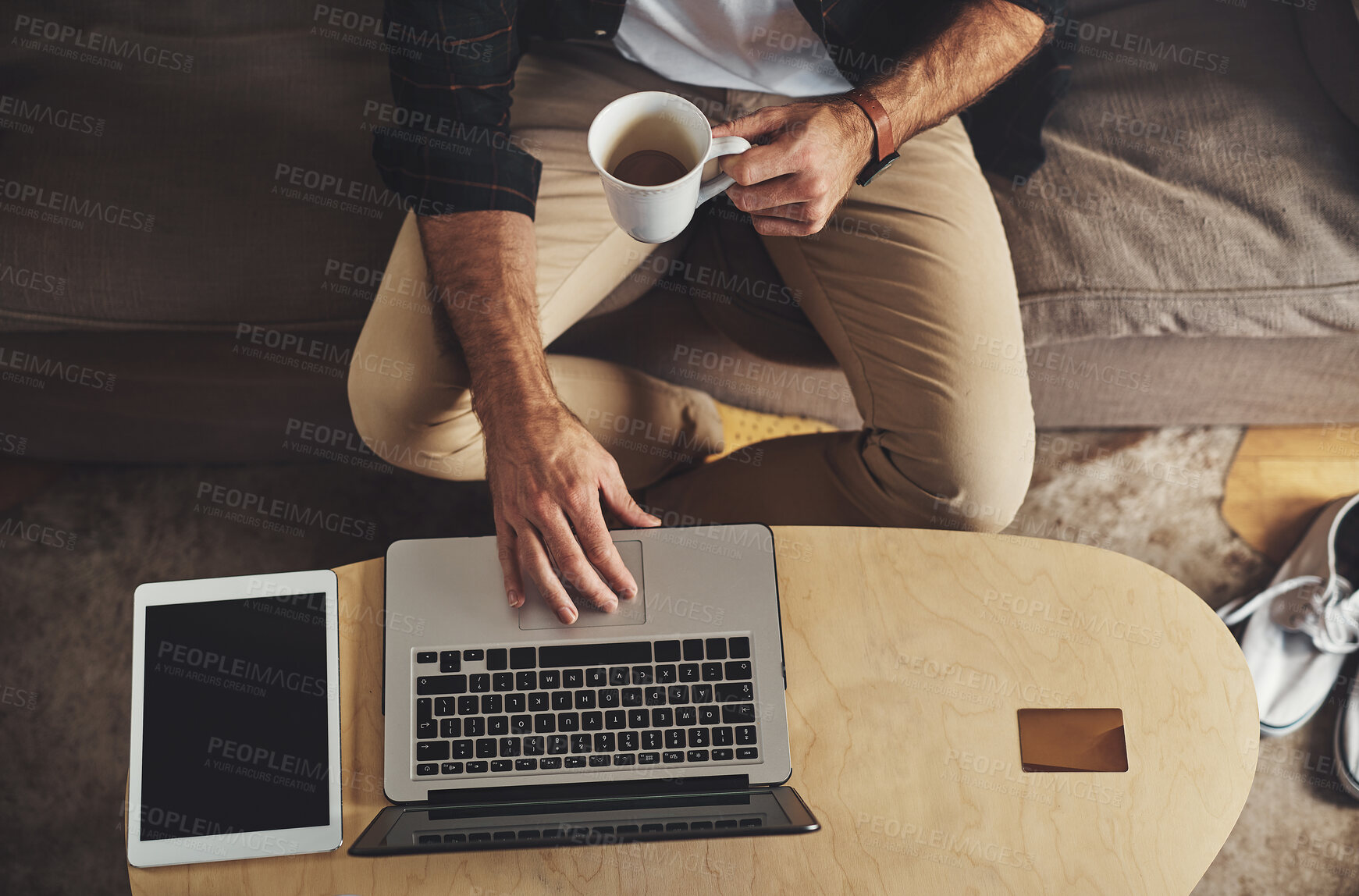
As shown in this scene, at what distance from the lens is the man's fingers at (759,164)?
0.76m

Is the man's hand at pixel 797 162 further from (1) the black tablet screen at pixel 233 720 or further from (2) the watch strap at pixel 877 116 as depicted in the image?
(1) the black tablet screen at pixel 233 720

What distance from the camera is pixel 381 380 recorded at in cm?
104

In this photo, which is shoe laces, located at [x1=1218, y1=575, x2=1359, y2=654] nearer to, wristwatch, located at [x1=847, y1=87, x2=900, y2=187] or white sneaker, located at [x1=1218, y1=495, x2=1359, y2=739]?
white sneaker, located at [x1=1218, y1=495, x2=1359, y2=739]

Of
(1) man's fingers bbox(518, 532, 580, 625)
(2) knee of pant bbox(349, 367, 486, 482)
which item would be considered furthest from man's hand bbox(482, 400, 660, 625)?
(2) knee of pant bbox(349, 367, 486, 482)

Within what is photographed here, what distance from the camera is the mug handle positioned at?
2.35ft

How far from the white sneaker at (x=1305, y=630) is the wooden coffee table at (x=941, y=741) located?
0.73m

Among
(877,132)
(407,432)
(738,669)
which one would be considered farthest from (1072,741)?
(407,432)

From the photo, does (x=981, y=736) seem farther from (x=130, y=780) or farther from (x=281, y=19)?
(x=281, y=19)

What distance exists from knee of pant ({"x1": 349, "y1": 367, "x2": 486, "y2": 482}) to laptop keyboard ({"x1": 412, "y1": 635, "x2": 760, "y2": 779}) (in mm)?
423

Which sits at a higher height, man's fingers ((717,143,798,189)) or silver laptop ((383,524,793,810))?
man's fingers ((717,143,798,189))

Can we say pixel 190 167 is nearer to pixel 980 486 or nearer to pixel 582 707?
pixel 582 707

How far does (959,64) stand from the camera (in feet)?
3.13

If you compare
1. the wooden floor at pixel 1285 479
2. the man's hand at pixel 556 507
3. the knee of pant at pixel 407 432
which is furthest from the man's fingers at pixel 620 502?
the wooden floor at pixel 1285 479

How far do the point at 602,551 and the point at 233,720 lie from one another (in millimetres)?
378
